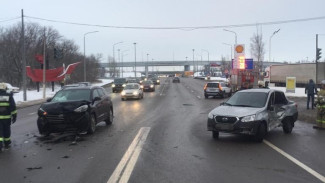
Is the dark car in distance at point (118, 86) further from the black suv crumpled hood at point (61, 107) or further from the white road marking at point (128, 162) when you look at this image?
the white road marking at point (128, 162)

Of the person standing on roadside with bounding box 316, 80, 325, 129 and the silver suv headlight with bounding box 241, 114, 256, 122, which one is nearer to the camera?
the silver suv headlight with bounding box 241, 114, 256, 122

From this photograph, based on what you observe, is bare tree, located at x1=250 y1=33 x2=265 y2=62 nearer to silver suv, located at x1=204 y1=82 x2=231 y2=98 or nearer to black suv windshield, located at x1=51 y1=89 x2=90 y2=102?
silver suv, located at x1=204 y1=82 x2=231 y2=98

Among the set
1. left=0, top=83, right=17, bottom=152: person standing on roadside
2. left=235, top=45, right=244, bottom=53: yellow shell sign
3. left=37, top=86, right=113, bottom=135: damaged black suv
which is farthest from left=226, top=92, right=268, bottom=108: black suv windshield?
left=235, top=45, right=244, bottom=53: yellow shell sign

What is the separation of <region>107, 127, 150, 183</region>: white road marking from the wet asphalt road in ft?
0.37

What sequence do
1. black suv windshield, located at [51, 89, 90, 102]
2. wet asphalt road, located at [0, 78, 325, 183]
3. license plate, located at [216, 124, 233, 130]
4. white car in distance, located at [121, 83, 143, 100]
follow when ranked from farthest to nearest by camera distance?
1. white car in distance, located at [121, 83, 143, 100]
2. black suv windshield, located at [51, 89, 90, 102]
3. license plate, located at [216, 124, 233, 130]
4. wet asphalt road, located at [0, 78, 325, 183]

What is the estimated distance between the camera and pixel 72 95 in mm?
12930

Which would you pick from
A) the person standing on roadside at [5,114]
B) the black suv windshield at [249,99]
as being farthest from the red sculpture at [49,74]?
the black suv windshield at [249,99]

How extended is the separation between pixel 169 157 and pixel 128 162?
1041 millimetres

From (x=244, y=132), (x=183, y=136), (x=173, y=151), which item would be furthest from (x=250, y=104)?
(x=173, y=151)

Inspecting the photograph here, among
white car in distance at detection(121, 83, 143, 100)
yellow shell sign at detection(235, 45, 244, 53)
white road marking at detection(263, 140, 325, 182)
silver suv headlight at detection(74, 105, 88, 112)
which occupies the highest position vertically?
yellow shell sign at detection(235, 45, 244, 53)

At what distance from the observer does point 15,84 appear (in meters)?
52.8

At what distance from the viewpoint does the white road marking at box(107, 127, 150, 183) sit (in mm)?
6625

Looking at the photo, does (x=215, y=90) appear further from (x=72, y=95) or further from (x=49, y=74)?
(x=49, y=74)

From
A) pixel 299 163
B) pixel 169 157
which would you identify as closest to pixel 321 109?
pixel 299 163
